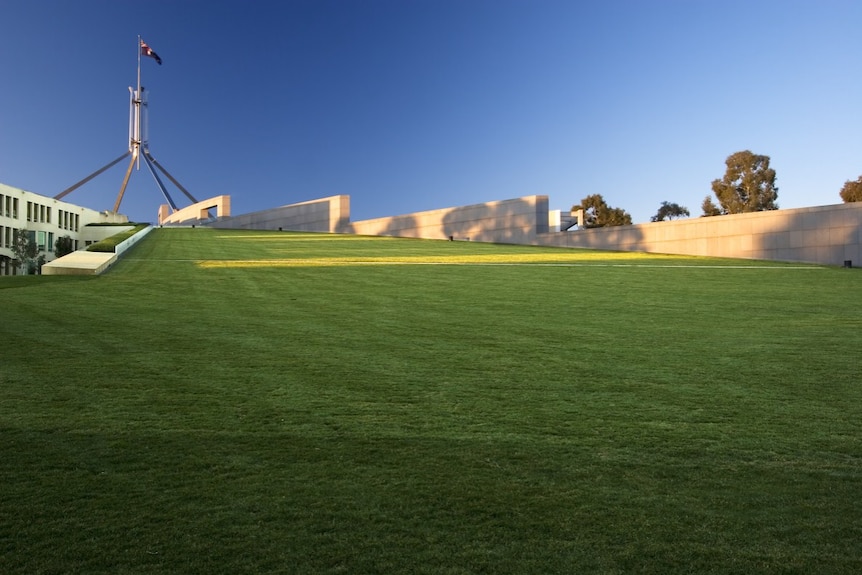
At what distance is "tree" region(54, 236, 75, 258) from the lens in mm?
61006

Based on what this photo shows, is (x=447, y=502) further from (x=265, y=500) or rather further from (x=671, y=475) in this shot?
(x=671, y=475)

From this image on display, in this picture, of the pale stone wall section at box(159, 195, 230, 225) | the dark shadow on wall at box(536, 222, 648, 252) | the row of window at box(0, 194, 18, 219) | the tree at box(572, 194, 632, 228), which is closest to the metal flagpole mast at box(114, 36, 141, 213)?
the pale stone wall section at box(159, 195, 230, 225)

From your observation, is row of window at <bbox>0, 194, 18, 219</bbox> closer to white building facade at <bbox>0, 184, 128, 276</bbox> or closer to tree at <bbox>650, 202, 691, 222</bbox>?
white building facade at <bbox>0, 184, 128, 276</bbox>

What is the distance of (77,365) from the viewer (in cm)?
604

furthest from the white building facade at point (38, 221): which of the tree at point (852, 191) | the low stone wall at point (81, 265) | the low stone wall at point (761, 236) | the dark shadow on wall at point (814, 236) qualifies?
the tree at point (852, 191)

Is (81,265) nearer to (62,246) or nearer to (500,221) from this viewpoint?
(500,221)

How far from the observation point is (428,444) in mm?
4113

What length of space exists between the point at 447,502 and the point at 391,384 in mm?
2248

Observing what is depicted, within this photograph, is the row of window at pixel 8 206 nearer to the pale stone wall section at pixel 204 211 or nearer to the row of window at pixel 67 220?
the row of window at pixel 67 220

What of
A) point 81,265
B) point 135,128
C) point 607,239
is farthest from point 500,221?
point 135,128

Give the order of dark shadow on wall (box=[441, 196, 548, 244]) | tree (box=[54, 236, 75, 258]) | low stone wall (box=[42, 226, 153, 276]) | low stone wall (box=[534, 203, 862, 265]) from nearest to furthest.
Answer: low stone wall (box=[42, 226, 153, 276]) → low stone wall (box=[534, 203, 862, 265]) → dark shadow on wall (box=[441, 196, 548, 244]) → tree (box=[54, 236, 75, 258])

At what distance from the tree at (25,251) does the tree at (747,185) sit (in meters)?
53.3

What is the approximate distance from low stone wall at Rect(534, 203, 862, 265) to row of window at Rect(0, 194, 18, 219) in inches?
1872

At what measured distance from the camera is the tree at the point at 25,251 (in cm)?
5550
